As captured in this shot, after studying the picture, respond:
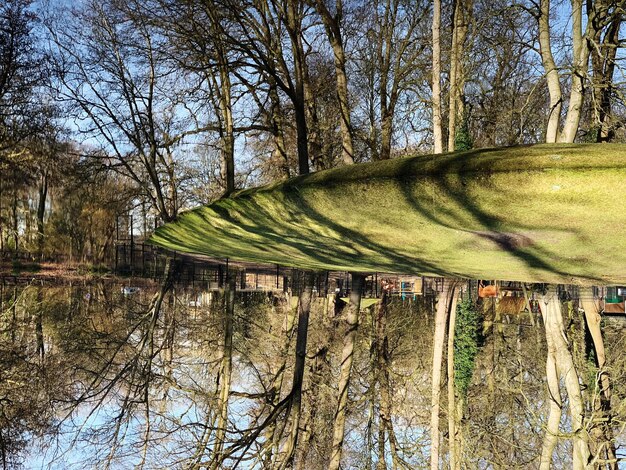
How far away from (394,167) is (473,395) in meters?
4.17

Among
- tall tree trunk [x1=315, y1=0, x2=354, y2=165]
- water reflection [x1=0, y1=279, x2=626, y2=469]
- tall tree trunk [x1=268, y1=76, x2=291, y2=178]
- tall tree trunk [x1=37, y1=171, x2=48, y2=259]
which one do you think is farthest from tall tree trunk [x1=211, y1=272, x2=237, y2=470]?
tall tree trunk [x1=37, y1=171, x2=48, y2=259]

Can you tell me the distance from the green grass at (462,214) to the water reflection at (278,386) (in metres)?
1.13

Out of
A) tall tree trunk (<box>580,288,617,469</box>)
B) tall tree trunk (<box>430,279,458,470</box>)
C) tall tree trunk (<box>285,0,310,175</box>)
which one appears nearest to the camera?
tall tree trunk (<box>580,288,617,469</box>)

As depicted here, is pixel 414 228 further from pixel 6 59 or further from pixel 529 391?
pixel 6 59

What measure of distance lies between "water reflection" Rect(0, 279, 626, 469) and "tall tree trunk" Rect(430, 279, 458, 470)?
5.8 inches

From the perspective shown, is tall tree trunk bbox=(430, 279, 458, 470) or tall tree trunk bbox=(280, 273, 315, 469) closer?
tall tree trunk bbox=(280, 273, 315, 469)

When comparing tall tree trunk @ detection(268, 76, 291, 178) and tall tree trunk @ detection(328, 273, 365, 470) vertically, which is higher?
tall tree trunk @ detection(268, 76, 291, 178)

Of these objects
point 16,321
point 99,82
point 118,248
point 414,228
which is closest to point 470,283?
point 414,228

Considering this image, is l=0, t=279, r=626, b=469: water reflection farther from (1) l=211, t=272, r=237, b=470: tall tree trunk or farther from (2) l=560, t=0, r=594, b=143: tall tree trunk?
(2) l=560, t=0, r=594, b=143: tall tree trunk

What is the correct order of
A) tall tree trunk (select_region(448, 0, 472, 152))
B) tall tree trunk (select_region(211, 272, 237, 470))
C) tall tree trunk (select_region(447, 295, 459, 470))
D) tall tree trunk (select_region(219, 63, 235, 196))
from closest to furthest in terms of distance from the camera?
tall tree trunk (select_region(211, 272, 237, 470)) → tall tree trunk (select_region(447, 295, 459, 470)) → tall tree trunk (select_region(448, 0, 472, 152)) → tall tree trunk (select_region(219, 63, 235, 196))

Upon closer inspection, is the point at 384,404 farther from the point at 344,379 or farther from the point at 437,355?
the point at 437,355

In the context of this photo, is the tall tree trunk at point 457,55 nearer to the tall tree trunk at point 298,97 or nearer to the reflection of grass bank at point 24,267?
the tall tree trunk at point 298,97

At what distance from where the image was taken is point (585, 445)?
5.21m

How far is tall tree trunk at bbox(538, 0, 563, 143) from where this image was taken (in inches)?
323
